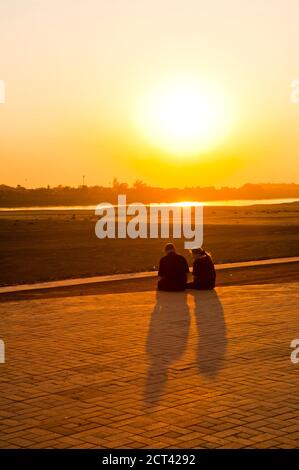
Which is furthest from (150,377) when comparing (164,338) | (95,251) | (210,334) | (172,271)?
(95,251)

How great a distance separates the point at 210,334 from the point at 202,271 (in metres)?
4.99

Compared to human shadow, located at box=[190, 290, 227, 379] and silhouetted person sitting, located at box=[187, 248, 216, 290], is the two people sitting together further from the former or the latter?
human shadow, located at box=[190, 290, 227, 379]

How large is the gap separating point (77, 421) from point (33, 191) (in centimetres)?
16745

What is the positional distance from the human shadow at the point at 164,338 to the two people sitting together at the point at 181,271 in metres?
0.52

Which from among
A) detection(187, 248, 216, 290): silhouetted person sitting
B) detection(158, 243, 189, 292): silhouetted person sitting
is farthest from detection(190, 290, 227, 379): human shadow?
detection(187, 248, 216, 290): silhouetted person sitting

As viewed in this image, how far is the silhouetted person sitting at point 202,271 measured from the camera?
14.8 metres

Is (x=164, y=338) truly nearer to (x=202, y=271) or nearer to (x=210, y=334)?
(x=210, y=334)

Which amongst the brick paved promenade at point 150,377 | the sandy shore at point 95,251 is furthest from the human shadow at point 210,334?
the sandy shore at point 95,251

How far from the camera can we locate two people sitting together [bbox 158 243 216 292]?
14633mm

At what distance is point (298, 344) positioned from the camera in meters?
9.15

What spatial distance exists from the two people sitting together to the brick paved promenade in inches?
74.3

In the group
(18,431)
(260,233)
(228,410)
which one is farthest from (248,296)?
(260,233)

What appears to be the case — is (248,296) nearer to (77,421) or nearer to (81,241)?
(77,421)
